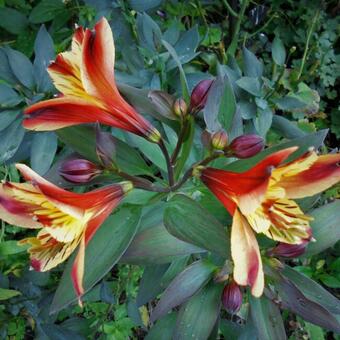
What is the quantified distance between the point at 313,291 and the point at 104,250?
0.43 meters

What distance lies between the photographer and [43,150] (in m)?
1.25

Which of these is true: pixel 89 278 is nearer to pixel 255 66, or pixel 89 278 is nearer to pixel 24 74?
pixel 24 74

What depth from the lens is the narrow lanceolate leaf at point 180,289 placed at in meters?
0.99

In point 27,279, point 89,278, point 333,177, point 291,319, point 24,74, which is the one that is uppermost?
point 333,177

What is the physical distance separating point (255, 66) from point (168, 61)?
0.27 meters

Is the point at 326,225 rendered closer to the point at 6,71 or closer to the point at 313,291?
the point at 313,291

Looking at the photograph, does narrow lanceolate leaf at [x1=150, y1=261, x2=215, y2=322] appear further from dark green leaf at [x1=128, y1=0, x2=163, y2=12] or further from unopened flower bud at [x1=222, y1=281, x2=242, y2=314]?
dark green leaf at [x1=128, y1=0, x2=163, y2=12]

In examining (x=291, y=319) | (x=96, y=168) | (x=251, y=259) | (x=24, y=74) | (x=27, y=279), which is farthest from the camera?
(x=291, y=319)

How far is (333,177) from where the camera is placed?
0.74 meters

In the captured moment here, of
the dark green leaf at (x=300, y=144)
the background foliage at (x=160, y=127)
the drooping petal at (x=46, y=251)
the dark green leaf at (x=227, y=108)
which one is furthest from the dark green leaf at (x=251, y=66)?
the drooping petal at (x=46, y=251)

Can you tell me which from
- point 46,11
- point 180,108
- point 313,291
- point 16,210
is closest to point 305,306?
point 313,291

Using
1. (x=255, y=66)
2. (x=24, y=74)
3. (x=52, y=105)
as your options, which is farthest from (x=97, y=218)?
(x=255, y=66)

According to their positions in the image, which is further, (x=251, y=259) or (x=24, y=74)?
(x=24, y=74)

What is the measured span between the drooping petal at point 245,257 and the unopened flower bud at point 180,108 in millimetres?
233
